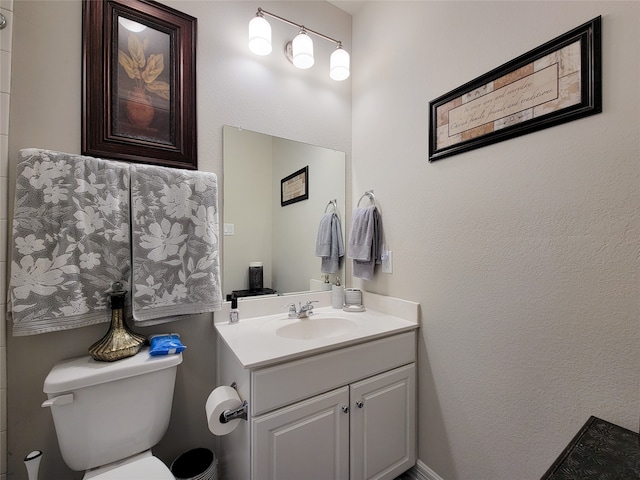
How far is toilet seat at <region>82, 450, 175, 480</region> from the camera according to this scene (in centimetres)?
89

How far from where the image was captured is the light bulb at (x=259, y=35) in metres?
1.38

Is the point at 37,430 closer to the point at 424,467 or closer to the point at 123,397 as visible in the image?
the point at 123,397

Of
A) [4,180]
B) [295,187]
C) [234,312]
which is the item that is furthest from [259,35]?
[234,312]

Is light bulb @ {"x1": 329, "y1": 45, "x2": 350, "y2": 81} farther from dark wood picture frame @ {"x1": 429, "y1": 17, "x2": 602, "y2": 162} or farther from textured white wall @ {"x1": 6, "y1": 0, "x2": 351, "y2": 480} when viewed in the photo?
dark wood picture frame @ {"x1": 429, "y1": 17, "x2": 602, "y2": 162}

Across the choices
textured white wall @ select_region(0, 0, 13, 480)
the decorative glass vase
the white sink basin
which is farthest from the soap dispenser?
textured white wall @ select_region(0, 0, 13, 480)

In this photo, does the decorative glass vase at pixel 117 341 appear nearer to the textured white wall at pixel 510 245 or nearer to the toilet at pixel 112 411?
the toilet at pixel 112 411

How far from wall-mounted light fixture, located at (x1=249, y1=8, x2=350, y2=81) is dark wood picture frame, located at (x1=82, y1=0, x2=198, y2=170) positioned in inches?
11.8

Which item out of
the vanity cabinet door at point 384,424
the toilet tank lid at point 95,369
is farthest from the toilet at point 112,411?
the vanity cabinet door at point 384,424

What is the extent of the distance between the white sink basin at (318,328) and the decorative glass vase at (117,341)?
2.16 ft

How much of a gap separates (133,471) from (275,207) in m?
1.23

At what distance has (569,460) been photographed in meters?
0.68

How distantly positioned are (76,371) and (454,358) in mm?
1499

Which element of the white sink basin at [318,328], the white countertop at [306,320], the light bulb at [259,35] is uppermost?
the light bulb at [259,35]

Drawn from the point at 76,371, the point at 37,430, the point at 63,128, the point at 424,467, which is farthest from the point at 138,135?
the point at 424,467
